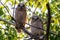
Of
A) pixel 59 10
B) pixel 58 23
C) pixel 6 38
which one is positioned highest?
pixel 59 10

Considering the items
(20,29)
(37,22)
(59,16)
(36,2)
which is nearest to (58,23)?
(59,16)

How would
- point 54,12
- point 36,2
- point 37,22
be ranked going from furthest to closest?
point 37,22 → point 54,12 → point 36,2

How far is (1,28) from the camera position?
3.50m

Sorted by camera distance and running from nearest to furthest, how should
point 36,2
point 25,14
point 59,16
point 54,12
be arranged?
1. point 36,2
2. point 59,16
3. point 54,12
4. point 25,14

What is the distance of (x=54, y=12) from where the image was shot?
3.29 meters

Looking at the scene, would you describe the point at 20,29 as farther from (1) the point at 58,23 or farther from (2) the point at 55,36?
(2) the point at 55,36

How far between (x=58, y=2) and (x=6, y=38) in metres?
1.14

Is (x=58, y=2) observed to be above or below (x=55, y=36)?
above

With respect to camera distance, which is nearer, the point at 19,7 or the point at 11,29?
the point at 11,29

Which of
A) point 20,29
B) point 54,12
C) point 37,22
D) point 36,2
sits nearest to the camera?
point 36,2

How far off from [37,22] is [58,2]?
7.45ft

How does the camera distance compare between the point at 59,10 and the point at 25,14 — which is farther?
the point at 25,14

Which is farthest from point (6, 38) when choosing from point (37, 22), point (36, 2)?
point (37, 22)

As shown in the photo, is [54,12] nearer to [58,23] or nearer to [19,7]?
[58,23]
